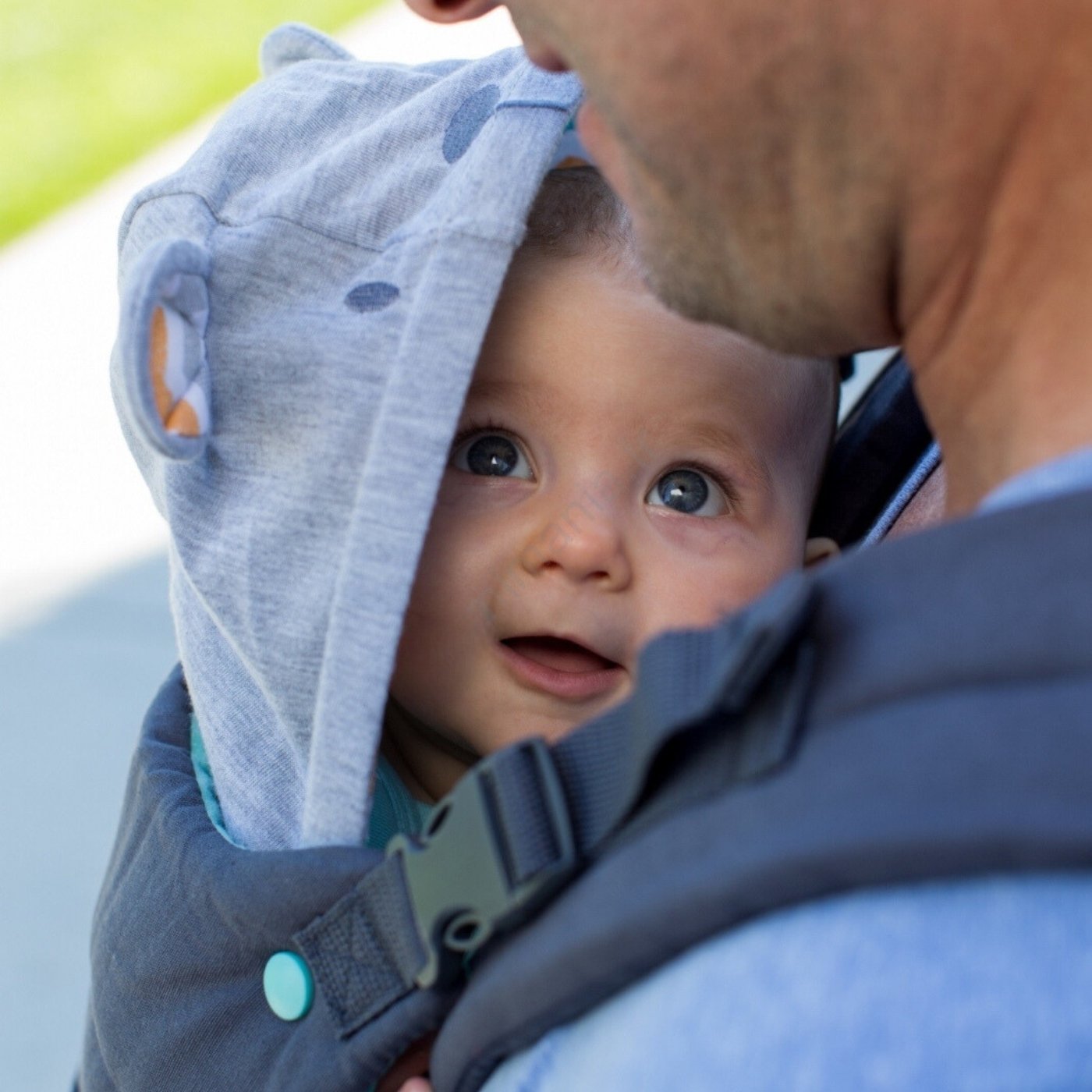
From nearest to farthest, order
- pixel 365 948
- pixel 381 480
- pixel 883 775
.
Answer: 1. pixel 883 775
2. pixel 365 948
3. pixel 381 480

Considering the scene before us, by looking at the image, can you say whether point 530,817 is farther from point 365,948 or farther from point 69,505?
point 69,505

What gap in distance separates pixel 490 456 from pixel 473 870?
49 cm

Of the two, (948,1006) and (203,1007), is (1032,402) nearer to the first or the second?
(948,1006)

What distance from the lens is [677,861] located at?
720 millimetres

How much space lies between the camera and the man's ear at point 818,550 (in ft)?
4.68

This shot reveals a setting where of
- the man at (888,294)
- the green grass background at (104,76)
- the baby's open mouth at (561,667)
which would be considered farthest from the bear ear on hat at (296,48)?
the green grass background at (104,76)

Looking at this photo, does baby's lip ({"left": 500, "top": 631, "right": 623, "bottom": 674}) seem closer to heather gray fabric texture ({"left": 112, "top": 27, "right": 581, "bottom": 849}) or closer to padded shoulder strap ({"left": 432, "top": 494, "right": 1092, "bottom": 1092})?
heather gray fabric texture ({"left": 112, "top": 27, "right": 581, "bottom": 849})

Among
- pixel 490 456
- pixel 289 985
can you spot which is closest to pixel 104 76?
pixel 490 456

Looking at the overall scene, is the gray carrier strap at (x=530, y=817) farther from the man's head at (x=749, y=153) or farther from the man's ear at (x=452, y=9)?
the man's ear at (x=452, y=9)

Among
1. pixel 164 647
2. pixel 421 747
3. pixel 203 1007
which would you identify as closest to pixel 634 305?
pixel 421 747

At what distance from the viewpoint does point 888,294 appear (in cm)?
93

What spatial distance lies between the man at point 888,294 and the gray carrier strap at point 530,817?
0.08 meters

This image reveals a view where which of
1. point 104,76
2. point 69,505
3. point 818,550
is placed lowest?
point 69,505

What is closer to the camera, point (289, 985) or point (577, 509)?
point (289, 985)
